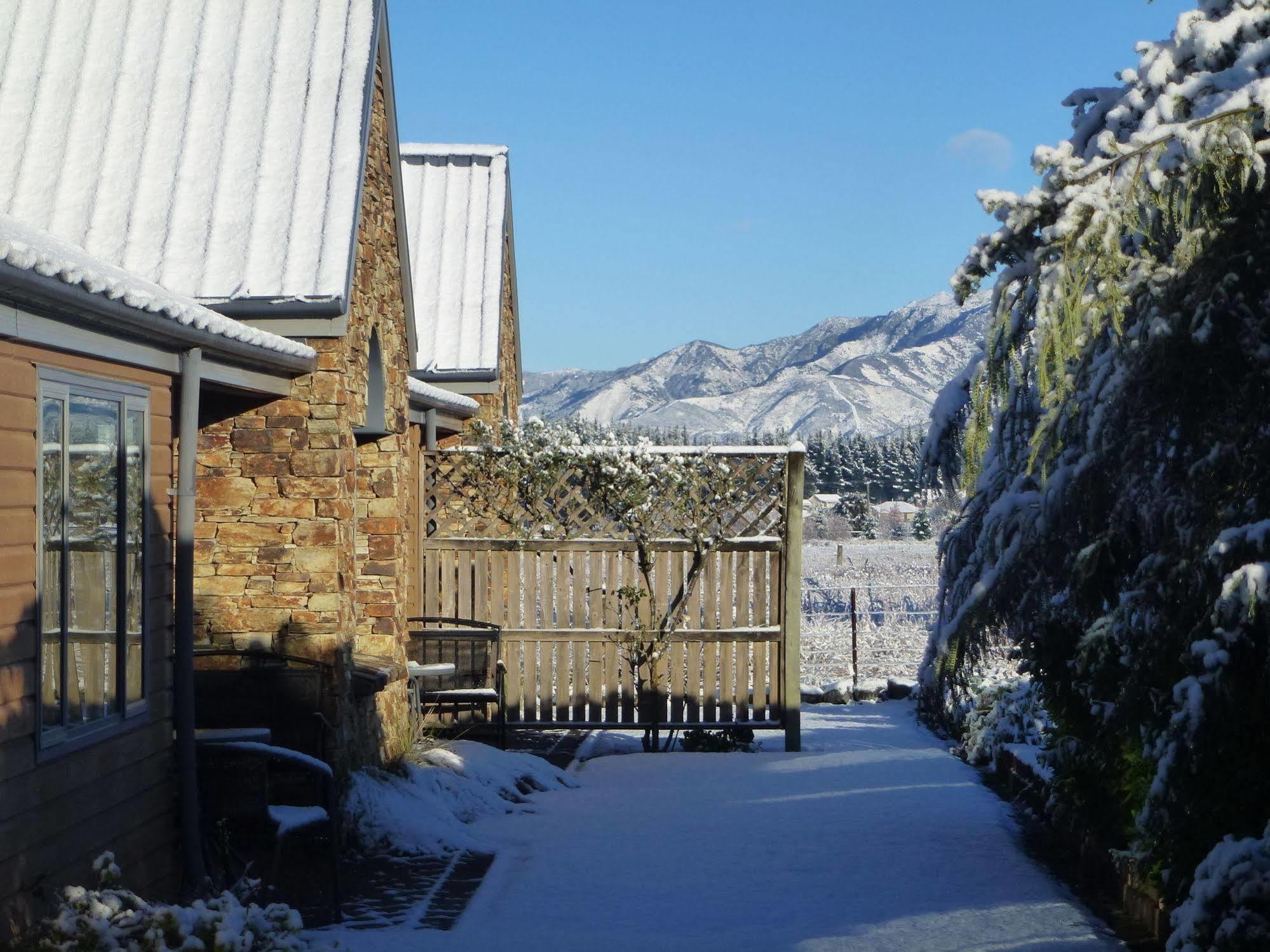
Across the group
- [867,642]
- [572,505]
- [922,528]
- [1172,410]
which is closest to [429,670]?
[572,505]

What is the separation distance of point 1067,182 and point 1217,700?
1635mm

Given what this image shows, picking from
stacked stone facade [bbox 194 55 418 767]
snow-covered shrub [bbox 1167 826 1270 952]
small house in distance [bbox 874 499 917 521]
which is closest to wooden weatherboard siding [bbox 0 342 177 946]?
stacked stone facade [bbox 194 55 418 767]

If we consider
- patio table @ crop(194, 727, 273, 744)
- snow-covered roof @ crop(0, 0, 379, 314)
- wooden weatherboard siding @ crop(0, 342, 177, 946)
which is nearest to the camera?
wooden weatherboard siding @ crop(0, 342, 177, 946)

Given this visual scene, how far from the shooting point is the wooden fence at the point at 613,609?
1027 centimetres

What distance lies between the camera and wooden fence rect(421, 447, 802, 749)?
33.7 ft

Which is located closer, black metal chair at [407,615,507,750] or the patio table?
the patio table

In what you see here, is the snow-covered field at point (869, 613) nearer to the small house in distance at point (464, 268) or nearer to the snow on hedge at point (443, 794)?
the snow on hedge at point (443, 794)

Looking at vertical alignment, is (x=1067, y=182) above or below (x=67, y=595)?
above

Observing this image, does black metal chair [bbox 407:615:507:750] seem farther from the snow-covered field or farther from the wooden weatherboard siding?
the wooden weatherboard siding

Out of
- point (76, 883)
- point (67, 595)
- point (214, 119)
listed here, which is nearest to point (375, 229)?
point (214, 119)

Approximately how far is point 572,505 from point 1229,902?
22.1ft

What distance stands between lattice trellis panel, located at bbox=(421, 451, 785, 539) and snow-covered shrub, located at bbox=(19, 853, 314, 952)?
6066mm

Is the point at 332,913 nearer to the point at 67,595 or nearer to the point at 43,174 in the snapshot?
the point at 67,595

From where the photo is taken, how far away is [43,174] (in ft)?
25.0
